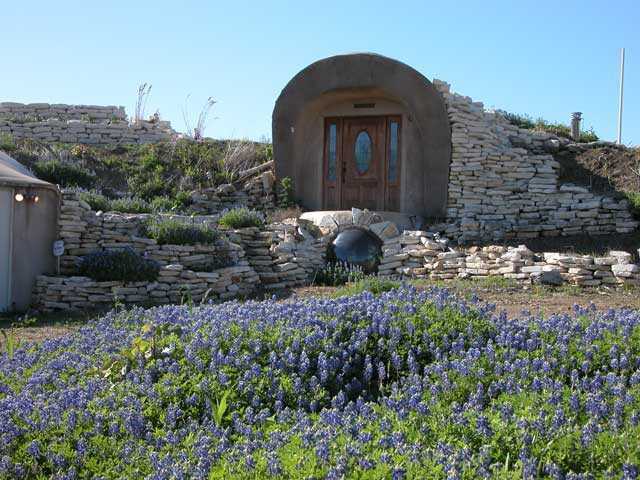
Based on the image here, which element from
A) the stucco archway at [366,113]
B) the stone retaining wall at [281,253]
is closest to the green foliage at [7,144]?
the stucco archway at [366,113]

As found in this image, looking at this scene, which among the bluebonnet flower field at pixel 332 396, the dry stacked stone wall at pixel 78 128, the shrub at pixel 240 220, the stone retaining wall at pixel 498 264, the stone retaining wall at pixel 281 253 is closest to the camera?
the bluebonnet flower field at pixel 332 396

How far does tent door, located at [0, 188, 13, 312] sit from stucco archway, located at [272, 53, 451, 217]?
684 cm

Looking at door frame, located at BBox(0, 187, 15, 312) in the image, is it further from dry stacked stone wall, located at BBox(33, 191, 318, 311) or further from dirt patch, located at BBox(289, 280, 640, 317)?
dirt patch, located at BBox(289, 280, 640, 317)

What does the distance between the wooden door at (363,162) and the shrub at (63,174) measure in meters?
5.45

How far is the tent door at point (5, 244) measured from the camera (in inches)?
404

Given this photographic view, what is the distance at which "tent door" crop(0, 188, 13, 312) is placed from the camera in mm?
10258

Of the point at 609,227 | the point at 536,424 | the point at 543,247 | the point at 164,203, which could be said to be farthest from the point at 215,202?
the point at 536,424

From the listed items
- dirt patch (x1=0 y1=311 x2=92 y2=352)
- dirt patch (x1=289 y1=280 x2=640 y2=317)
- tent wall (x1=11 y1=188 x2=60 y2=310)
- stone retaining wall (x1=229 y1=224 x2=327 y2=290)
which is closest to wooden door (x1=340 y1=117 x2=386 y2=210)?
stone retaining wall (x1=229 y1=224 x2=327 y2=290)

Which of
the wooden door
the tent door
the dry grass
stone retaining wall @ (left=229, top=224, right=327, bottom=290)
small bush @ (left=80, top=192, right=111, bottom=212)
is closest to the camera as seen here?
the tent door

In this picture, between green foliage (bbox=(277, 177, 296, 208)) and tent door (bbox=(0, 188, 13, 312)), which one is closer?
tent door (bbox=(0, 188, 13, 312))

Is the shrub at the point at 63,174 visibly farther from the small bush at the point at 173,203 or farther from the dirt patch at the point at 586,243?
the dirt patch at the point at 586,243

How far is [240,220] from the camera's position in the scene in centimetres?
1335

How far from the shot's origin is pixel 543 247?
1352cm

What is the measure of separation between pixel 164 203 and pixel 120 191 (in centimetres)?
150
